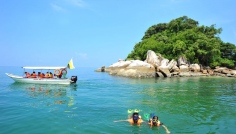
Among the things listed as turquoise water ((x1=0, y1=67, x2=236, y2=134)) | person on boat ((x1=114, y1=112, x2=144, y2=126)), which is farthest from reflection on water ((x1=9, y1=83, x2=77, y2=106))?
person on boat ((x1=114, y1=112, x2=144, y2=126))

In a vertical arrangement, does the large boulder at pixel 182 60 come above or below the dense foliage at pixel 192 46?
below

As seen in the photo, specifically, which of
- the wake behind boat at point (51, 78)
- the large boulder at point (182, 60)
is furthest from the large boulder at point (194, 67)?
the wake behind boat at point (51, 78)

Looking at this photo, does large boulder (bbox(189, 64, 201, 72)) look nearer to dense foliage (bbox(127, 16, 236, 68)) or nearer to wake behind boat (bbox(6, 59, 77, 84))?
dense foliage (bbox(127, 16, 236, 68))

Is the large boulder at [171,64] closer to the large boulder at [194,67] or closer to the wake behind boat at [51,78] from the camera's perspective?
the large boulder at [194,67]

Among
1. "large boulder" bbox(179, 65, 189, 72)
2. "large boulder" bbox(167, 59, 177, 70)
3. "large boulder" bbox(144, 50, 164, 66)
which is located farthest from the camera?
"large boulder" bbox(179, 65, 189, 72)

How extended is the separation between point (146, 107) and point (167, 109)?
5.31 feet

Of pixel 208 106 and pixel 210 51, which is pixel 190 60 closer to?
pixel 210 51

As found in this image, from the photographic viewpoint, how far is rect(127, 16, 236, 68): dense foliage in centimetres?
5312

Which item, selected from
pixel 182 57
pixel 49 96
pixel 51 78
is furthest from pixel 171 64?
pixel 49 96

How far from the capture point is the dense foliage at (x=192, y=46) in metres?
53.1

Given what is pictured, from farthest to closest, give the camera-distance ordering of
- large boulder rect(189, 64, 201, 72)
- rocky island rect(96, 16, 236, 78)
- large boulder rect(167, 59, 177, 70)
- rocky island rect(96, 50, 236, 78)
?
large boulder rect(189, 64, 201, 72), large boulder rect(167, 59, 177, 70), rocky island rect(96, 16, 236, 78), rocky island rect(96, 50, 236, 78)

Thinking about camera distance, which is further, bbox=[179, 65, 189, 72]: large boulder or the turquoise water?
bbox=[179, 65, 189, 72]: large boulder

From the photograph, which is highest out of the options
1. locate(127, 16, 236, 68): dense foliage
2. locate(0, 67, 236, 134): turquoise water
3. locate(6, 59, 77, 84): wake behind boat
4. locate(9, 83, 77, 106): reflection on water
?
locate(127, 16, 236, 68): dense foliage

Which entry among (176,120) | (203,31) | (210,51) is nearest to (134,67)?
(210,51)
